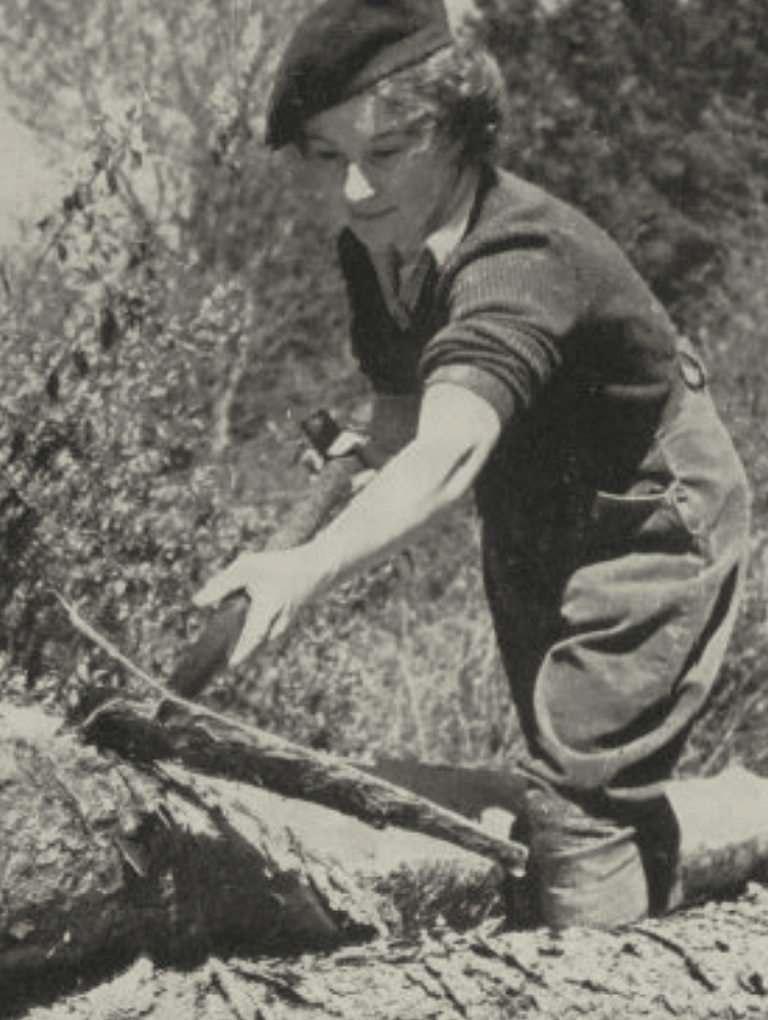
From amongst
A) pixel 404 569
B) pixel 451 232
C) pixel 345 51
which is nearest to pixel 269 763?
pixel 451 232

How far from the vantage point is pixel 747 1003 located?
2.62 metres

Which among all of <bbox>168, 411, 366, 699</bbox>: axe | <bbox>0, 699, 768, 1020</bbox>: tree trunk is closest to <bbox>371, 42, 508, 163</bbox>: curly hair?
<bbox>168, 411, 366, 699</bbox>: axe

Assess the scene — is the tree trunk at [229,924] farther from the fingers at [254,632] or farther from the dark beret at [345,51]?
the dark beret at [345,51]

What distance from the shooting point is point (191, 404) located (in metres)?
5.05

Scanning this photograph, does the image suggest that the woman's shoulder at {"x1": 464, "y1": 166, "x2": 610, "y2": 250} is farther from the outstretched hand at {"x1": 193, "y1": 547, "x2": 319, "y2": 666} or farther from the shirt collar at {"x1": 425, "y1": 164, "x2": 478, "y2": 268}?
the outstretched hand at {"x1": 193, "y1": 547, "x2": 319, "y2": 666}

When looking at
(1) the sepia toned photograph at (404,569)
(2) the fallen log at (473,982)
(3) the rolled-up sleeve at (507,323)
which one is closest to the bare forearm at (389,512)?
(1) the sepia toned photograph at (404,569)

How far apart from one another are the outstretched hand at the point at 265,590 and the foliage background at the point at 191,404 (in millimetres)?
395

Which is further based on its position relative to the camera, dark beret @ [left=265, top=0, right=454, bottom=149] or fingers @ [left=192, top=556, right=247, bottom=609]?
dark beret @ [left=265, top=0, right=454, bottom=149]

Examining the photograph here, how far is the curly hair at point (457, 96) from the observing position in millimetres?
2783

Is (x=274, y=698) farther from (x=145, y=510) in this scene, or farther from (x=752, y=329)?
(x=752, y=329)

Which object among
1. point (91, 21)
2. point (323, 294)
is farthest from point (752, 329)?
point (91, 21)

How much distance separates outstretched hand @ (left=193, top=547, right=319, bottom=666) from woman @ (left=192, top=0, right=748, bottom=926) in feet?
1.55

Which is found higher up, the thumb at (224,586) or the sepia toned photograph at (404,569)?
the thumb at (224,586)

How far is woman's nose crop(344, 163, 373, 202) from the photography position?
2.79m
